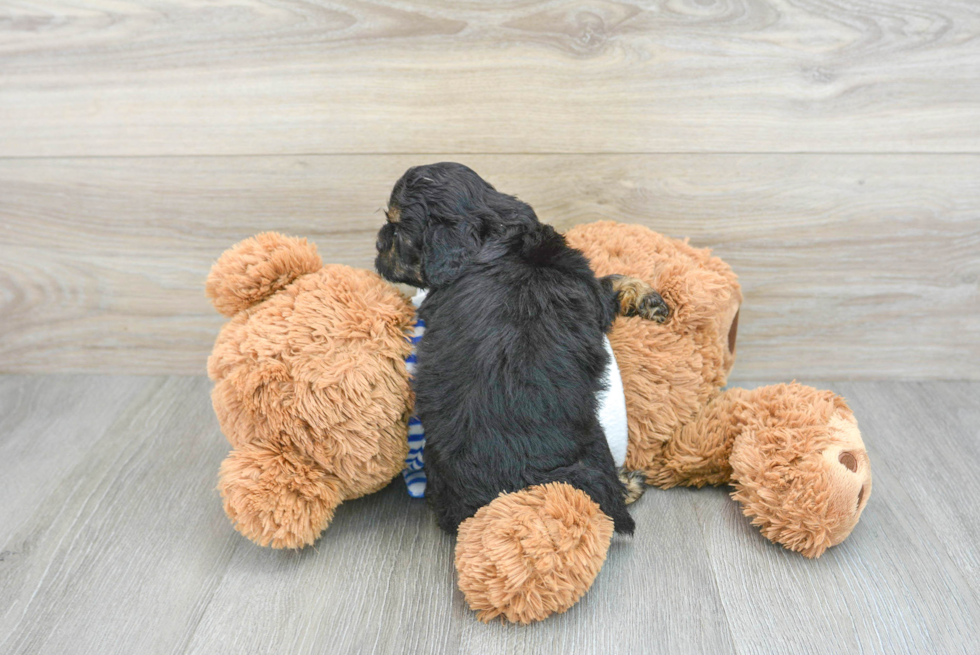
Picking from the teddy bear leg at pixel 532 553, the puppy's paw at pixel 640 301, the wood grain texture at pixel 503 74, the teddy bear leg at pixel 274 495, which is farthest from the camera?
the wood grain texture at pixel 503 74

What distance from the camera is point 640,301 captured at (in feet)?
3.34

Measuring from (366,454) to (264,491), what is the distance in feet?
0.45

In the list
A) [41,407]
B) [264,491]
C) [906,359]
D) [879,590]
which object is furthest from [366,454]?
[906,359]

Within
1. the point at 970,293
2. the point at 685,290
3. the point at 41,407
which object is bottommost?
the point at 41,407

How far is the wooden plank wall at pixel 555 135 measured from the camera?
1.17 m

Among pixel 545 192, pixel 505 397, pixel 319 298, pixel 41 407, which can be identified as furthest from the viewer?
pixel 41 407

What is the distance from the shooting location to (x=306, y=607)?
899 millimetres

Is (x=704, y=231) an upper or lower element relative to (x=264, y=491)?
upper

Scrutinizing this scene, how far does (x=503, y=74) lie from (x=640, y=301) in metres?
0.47

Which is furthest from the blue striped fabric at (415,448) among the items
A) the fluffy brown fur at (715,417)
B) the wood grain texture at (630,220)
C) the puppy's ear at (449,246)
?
the wood grain texture at (630,220)

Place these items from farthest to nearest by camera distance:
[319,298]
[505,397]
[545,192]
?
[545,192], [319,298], [505,397]

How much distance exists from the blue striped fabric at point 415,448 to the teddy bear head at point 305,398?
0.04ft

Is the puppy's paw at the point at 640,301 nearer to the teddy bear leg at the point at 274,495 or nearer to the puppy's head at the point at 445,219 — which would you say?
the puppy's head at the point at 445,219

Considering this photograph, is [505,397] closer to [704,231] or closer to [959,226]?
[704,231]
